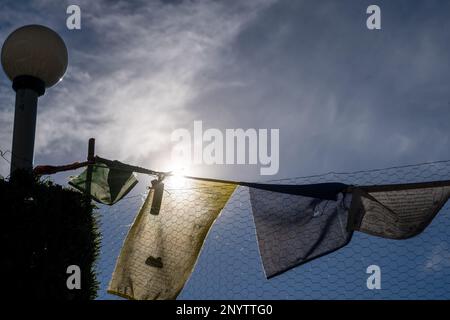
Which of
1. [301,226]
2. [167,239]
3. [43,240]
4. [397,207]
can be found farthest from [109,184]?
[397,207]

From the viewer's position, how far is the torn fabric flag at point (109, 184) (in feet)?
23.5

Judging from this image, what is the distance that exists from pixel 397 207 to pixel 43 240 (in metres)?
3.67

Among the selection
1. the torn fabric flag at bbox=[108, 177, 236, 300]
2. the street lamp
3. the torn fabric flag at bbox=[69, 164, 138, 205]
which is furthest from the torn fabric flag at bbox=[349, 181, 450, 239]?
the street lamp

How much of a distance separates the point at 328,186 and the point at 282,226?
26.6 inches

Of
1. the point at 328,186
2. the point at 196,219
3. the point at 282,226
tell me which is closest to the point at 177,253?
the point at 196,219

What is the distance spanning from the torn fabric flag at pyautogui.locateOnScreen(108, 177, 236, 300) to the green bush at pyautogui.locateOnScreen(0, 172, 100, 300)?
20.9 inches

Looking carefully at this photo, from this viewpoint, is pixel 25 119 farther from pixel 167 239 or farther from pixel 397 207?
pixel 397 207

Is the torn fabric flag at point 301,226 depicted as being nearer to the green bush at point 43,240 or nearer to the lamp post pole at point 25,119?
the green bush at point 43,240

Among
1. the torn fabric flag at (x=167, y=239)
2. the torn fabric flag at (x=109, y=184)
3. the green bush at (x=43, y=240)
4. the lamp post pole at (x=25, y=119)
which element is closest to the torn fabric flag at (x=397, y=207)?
the torn fabric flag at (x=167, y=239)

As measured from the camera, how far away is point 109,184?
7230 mm

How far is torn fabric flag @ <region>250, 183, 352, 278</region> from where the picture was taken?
5.66 m

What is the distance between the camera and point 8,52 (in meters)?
7.40

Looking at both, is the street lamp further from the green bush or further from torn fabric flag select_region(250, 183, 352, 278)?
torn fabric flag select_region(250, 183, 352, 278)
